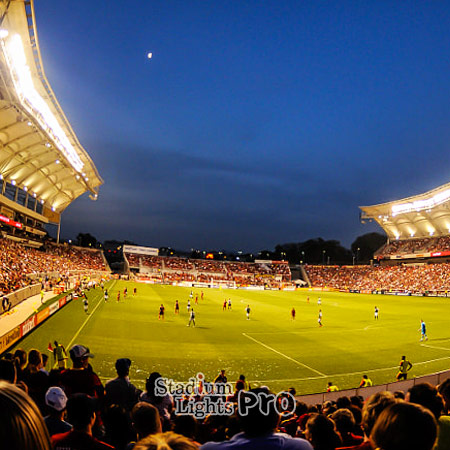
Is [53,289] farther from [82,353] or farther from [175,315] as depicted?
[82,353]

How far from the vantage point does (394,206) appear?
8338 centimetres

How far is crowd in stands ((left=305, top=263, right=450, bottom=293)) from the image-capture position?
68.6m

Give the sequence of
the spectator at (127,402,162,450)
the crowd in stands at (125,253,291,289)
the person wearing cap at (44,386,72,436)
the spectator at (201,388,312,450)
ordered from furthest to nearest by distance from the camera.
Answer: the crowd in stands at (125,253,291,289) < the person wearing cap at (44,386,72,436) < the spectator at (127,402,162,450) < the spectator at (201,388,312,450)

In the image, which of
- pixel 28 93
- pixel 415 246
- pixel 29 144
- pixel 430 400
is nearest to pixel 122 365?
pixel 430 400

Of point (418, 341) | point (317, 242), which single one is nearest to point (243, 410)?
point (418, 341)

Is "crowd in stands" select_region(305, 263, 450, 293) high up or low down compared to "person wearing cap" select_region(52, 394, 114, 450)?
up

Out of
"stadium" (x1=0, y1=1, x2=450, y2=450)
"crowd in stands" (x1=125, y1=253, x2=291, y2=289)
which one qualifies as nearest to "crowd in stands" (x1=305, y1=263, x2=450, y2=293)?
"stadium" (x1=0, y1=1, x2=450, y2=450)

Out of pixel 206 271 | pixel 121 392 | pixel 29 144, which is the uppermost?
pixel 29 144

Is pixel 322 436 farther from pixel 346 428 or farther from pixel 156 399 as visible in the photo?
pixel 156 399

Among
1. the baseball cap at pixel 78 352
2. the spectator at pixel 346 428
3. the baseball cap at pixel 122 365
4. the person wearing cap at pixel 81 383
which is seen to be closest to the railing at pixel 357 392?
the spectator at pixel 346 428

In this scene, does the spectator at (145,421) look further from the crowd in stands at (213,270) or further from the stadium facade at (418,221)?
the crowd in stands at (213,270)

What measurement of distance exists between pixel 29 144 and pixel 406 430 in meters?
47.7

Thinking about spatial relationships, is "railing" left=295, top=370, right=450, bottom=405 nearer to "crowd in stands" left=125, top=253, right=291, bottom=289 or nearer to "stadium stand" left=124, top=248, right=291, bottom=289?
"stadium stand" left=124, top=248, right=291, bottom=289

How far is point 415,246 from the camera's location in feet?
282
